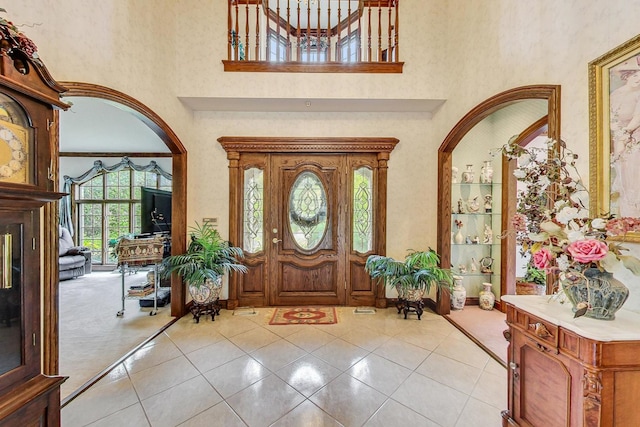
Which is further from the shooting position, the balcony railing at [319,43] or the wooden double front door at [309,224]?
the wooden double front door at [309,224]

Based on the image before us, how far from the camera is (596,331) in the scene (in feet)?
3.71

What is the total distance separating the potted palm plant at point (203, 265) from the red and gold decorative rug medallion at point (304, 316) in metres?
0.78

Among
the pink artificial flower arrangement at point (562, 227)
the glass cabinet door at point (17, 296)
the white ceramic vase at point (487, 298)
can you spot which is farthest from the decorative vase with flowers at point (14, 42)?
the white ceramic vase at point (487, 298)

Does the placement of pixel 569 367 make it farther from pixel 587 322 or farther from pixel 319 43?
pixel 319 43

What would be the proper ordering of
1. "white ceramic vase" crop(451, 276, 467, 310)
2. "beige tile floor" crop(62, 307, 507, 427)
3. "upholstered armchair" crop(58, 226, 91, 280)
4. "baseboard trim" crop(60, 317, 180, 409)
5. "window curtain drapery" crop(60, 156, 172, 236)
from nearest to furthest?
"beige tile floor" crop(62, 307, 507, 427), "baseboard trim" crop(60, 317, 180, 409), "white ceramic vase" crop(451, 276, 467, 310), "upholstered armchair" crop(58, 226, 91, 280), "window curtain drapery" crop(60, 156, 172, 236)

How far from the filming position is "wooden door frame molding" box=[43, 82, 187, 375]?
179 cm

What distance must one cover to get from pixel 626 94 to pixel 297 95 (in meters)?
Result: 2.82

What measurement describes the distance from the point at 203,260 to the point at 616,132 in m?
3.72

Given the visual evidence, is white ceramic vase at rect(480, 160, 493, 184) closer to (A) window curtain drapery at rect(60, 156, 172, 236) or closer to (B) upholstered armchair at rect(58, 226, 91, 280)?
(A) window curtain drapery at rect(60, 156, 172, 236)

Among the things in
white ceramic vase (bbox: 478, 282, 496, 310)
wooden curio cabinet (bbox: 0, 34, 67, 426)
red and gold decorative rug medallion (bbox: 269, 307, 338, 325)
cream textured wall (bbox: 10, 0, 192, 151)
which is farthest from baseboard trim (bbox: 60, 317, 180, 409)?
white ceramic vase (bbox: 478, 282, 496, 310)

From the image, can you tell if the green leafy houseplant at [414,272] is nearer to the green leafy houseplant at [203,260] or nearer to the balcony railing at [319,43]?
the green leafy houseplant at [203,260]

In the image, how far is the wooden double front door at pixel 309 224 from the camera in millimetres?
3559

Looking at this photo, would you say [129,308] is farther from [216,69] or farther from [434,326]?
[434,326]

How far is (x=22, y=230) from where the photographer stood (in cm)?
115
